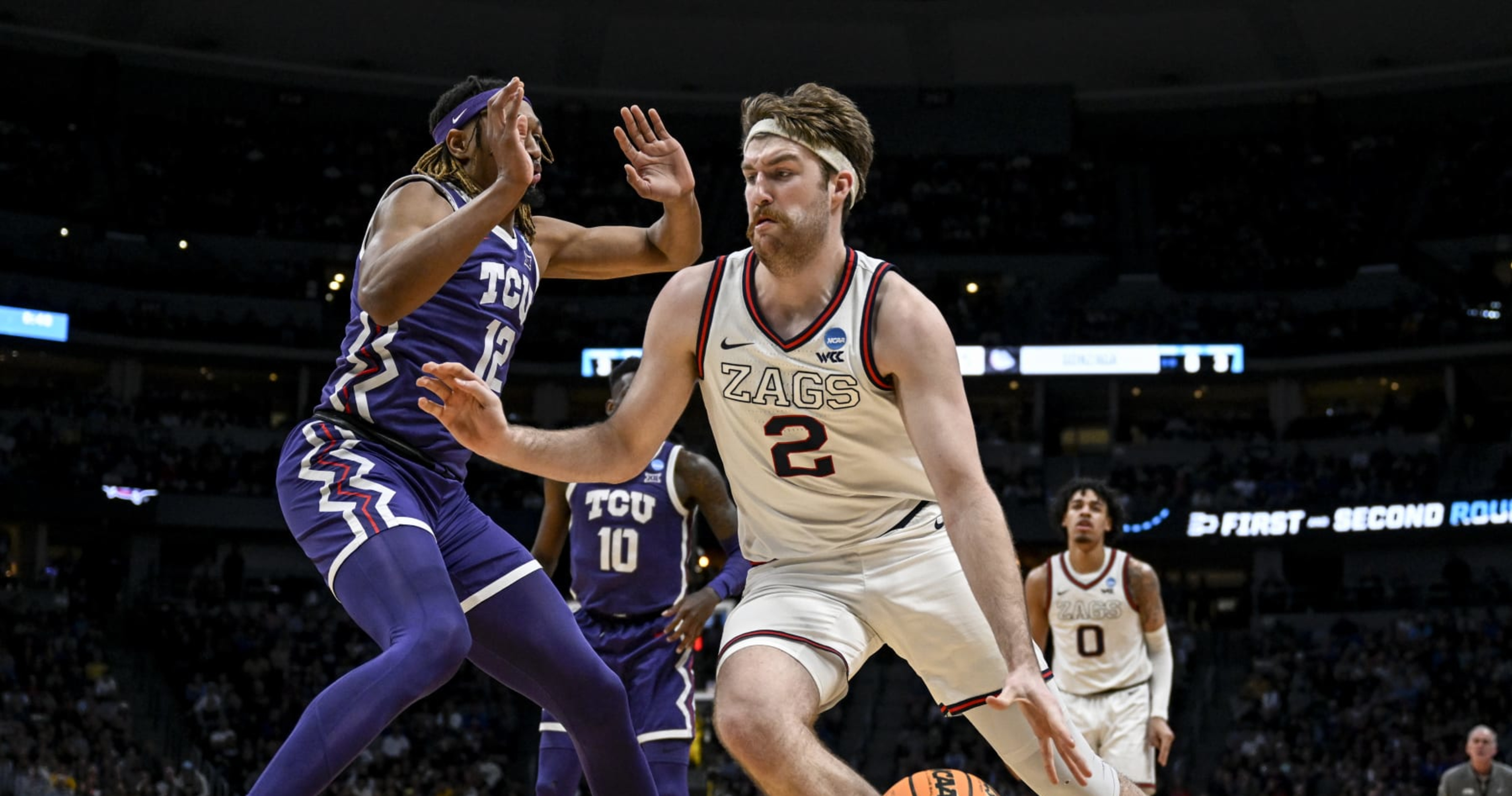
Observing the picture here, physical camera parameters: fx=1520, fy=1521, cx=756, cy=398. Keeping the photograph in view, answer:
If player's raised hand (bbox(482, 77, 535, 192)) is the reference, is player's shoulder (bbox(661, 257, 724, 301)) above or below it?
below

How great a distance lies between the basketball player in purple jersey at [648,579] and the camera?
7.65 metres

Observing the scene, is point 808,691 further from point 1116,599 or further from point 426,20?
point 426,20

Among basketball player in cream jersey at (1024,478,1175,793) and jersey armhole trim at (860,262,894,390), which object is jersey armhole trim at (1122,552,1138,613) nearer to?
basketball player in cream jersey at (1024,478,1175,793)

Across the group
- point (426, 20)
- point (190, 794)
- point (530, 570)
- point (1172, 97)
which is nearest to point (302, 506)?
point (530, 570)

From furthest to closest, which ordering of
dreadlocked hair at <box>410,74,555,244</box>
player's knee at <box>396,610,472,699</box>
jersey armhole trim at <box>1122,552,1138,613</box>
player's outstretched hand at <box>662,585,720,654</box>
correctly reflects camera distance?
jersey armhole trim at <box>1122,552,1138,613</box> < player's outstretched hand at <box>662,585,720,654</box> < dreadlocked hair at <box>410,74,555,244</box> < player's knee at <box>396,610,472,699</box>

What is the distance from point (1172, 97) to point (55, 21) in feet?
94.5

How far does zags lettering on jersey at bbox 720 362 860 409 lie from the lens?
190 inches

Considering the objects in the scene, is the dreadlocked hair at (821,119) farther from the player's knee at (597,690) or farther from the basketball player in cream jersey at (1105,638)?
the basketball player in cream jersey at (1105,638)

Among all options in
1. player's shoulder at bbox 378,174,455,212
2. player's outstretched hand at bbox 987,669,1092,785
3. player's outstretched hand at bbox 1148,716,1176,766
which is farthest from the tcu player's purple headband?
player's outstretched hand at bbox 1148,716,1176,766

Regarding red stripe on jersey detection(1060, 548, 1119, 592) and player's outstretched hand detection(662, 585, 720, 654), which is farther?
red stripe on jersey detection(1060, 548, 1119, 592)

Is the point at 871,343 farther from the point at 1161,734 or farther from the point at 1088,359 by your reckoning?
the point at 1088,359

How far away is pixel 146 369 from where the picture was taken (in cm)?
3828

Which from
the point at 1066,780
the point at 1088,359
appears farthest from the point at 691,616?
the point at 1088,359

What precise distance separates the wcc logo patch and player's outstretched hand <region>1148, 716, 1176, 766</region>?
5608mm
